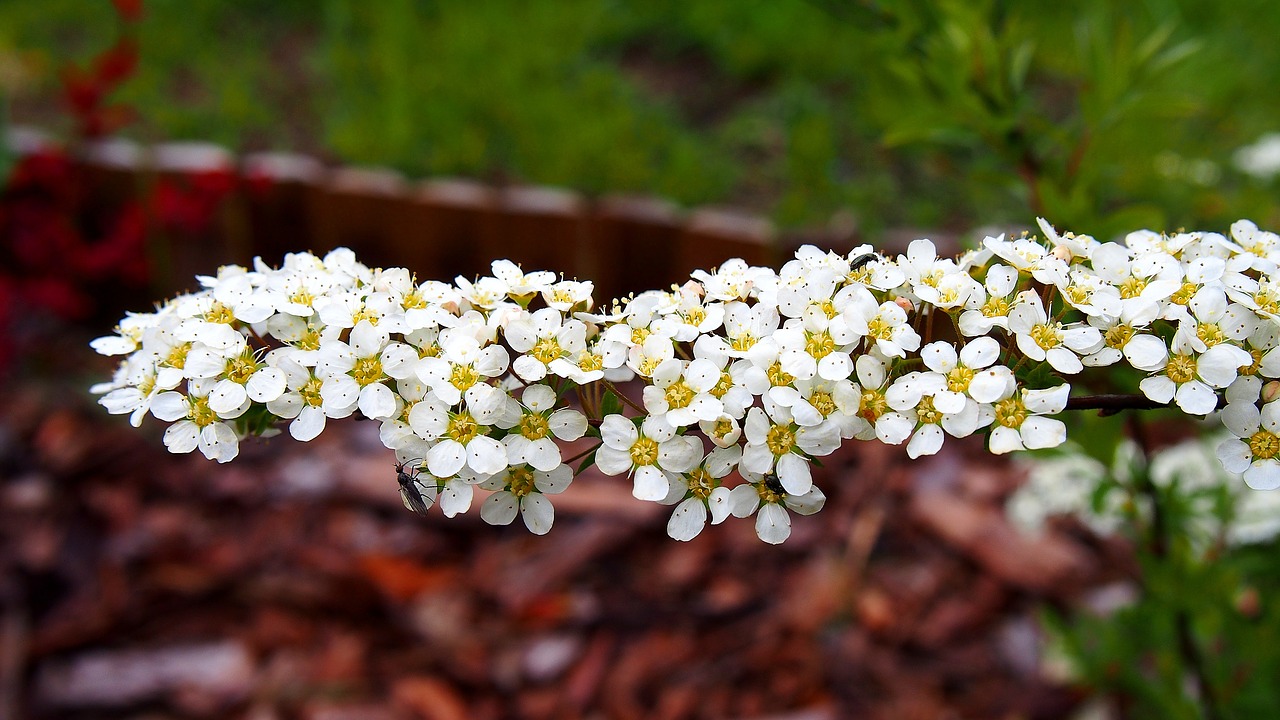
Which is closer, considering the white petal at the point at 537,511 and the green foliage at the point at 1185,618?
the white petal at the point at 537,511

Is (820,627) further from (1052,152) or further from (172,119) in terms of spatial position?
(172,119)

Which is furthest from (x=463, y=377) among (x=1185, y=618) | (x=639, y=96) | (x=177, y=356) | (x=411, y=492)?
(x=639, y=96)

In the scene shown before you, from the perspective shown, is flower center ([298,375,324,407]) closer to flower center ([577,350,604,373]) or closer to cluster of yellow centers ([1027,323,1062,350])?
flower center ([577,350,604,373])

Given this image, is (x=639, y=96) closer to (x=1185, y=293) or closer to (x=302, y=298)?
(x=302, y=298)

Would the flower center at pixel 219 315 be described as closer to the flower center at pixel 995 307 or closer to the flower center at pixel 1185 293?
the flower center at pixel 995 307

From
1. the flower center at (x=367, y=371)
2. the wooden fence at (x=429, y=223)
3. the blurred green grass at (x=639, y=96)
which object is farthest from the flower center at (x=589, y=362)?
the wooden fence at (x=429, y=223)

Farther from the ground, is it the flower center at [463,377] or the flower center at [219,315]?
the flower center at [463,377]

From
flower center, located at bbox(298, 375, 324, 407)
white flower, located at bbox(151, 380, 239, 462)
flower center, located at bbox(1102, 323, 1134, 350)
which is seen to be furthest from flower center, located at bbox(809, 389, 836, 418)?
white flower, located at bbox(151, 380, 239, 462)
